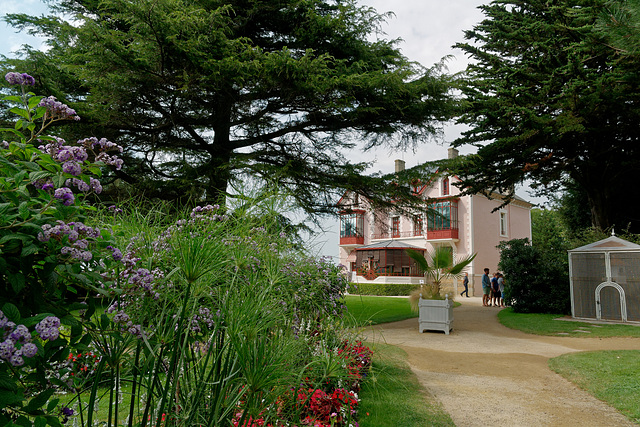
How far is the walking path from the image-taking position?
4.25 meters

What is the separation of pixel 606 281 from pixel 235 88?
39.6 ft

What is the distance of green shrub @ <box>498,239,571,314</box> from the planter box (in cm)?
598

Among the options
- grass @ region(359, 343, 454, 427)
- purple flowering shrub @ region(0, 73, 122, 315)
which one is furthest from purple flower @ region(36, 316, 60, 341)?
grass @ region(359, 343, 454, 427)

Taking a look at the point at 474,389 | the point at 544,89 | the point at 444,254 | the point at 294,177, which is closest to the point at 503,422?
the point at 474,389

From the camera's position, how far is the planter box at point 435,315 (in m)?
10.0

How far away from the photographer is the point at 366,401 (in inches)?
174

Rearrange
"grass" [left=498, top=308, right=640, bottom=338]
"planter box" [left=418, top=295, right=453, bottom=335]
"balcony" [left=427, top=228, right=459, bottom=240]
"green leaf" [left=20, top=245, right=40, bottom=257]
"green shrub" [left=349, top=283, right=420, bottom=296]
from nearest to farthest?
1. "green leaf" [left=20, top=245, right=40, bottom=257]
2. "grass" [left=498, top=308, right=640, bottom=338]
3. "planter box" [left=418, top=295, right=453, bottom=335]
4. "green shrub" [left=349, top=283, right=420, bottom=296]
5. "balcony" [left=427, top=228, right=459, bottom=240]

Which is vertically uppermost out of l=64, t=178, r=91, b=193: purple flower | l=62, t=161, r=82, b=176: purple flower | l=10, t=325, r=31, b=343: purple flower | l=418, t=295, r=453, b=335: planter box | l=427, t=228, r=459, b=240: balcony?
l=427, t=228, r=459, b=240: balcony

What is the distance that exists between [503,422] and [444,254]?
615 centimetres

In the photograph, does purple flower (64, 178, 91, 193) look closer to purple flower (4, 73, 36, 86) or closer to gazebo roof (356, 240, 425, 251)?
purple flower (4, 73, 36, 86)

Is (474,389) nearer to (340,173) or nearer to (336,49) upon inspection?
(340,173)

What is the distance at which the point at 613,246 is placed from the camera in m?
11.9

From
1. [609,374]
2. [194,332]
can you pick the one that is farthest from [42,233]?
[609,374]

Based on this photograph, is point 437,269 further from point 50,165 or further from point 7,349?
point 7,349
